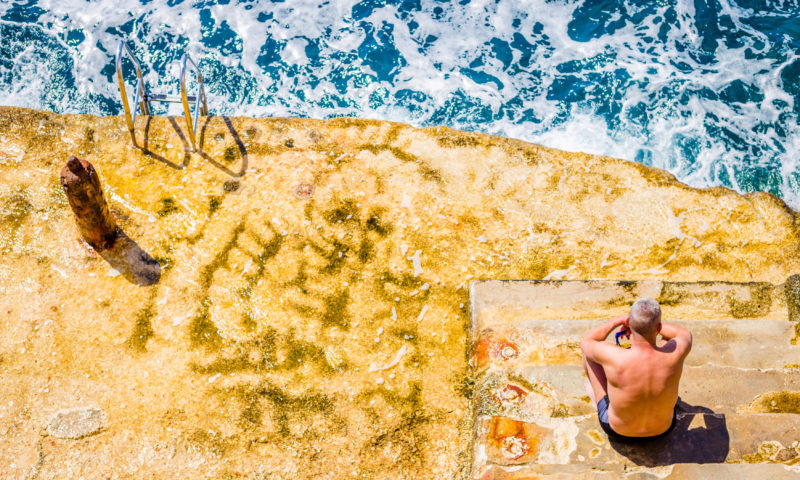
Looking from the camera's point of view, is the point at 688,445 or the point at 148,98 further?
the point at 148,98

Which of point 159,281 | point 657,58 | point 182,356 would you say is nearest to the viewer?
point 182,356

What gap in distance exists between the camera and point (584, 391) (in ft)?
12.3

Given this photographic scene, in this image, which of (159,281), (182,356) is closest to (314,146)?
(159,281)

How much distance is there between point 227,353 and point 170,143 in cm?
218

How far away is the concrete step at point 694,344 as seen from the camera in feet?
12.6

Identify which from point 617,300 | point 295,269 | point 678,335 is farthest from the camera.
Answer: point 295,269

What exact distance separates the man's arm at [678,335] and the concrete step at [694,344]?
2.54ft

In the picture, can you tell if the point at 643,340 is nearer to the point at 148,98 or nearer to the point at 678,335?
the point at 678,335

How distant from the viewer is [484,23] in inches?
338

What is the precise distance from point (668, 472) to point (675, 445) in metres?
0.21

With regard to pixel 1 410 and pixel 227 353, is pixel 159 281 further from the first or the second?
pixel 1 410

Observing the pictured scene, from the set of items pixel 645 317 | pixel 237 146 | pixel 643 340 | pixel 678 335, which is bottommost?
pixel 237 146

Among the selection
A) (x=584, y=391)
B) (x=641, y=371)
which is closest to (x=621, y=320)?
(x=641, y=371)

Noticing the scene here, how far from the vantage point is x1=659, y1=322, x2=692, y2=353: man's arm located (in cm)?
300
